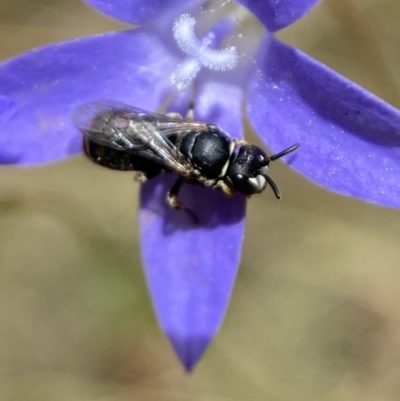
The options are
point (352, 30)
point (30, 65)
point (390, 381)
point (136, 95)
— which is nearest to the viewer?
point (30, 65)

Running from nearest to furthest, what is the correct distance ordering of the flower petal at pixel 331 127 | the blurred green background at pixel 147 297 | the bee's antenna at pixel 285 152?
the flower petal at pixel 331 127, the bee's antenna at pixel 285 152, the blurred green background at pixel 147 297

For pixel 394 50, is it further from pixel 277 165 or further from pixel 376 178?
pixel 376 178

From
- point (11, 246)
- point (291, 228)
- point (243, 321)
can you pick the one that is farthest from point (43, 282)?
point (291, 228)

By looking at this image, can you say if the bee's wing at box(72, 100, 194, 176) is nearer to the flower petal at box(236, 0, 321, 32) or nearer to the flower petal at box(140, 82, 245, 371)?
the flower petal at box(140, 82, 245, 371)

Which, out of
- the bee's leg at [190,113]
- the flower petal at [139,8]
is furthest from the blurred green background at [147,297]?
the flower petal at [139,8]

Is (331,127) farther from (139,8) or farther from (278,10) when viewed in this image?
(139,8)

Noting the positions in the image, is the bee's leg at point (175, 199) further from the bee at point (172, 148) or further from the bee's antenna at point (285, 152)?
the bee's antenna at point (285, 152)

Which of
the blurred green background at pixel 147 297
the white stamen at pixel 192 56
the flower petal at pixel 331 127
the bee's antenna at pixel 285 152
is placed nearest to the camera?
the flower petal at pixel 331 127
